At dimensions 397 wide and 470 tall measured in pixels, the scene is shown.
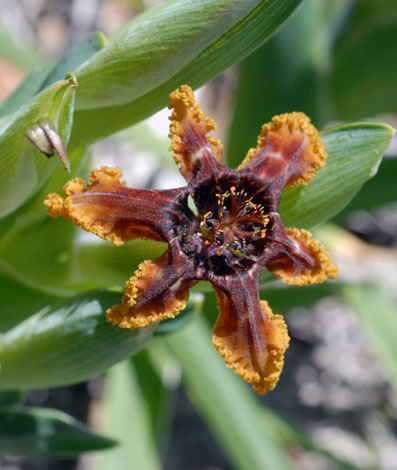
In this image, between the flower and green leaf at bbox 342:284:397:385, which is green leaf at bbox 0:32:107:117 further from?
green leaf at bbox 342:284:397:385

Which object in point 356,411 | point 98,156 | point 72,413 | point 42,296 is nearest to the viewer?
point 42,296

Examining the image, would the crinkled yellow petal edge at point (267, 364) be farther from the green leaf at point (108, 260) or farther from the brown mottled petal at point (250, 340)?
the green leaf at point (108, 260)

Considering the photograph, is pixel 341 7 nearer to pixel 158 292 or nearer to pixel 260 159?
pixel 260 159

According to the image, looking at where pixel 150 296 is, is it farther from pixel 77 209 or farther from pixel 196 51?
pixel 196 51

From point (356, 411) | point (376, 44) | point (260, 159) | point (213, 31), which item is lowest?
point (356, 411)

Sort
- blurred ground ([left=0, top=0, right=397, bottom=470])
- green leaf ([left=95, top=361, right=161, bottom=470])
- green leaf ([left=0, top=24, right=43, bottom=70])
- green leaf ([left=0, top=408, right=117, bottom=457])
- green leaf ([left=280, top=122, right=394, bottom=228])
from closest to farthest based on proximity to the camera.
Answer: green leaf ([left=280, top=122, right=394, bottom=228]), green leaf ([left=0, top=408, right=117, bottom=457]), green leaf ([left=95, top=361, right=161, bottom=470]), green leaf ([left=0, top=24, right=43, bottom=70]), blurred ground ([left=0, top=0, right=397, bottom=470])

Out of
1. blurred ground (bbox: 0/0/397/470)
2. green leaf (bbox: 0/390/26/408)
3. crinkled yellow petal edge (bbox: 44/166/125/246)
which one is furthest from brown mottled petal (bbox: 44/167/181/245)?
blurred ground (bbox: 0/0/397/470)

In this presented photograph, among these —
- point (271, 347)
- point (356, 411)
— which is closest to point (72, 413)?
point (356, 411)
